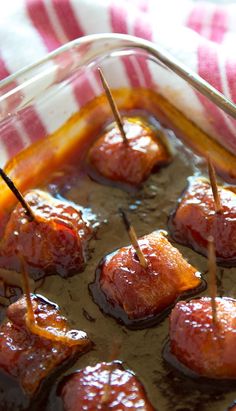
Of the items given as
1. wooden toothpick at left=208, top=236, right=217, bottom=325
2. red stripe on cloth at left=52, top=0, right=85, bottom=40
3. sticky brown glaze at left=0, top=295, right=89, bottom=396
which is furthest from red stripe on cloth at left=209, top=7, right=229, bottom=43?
sticky brown glaze at left=0, top=295, right=89, bottom=396

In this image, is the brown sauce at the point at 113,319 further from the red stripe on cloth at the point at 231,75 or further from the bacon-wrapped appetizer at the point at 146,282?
the red stripe on cloth at the point at 231,75

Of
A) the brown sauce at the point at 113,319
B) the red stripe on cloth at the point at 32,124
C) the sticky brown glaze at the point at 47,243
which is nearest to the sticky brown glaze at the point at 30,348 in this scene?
the brown sauce at the point at 113,319

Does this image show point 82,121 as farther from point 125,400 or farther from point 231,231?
point 125,400

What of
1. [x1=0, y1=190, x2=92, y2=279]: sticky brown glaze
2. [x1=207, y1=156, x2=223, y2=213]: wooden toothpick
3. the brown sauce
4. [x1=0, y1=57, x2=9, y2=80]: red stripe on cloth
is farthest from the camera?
[x1=0, y1=57, x2=9, y2=80]: red stripe on cloth

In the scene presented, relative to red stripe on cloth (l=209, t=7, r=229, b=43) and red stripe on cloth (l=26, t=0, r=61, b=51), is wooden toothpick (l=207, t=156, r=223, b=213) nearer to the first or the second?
red stripe on cloth (l=209, t=7, r=229, b=43)

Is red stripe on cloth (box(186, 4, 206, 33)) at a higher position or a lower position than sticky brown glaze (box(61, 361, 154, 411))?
higher

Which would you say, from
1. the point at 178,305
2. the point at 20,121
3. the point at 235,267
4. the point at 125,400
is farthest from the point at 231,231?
the point at 20,121

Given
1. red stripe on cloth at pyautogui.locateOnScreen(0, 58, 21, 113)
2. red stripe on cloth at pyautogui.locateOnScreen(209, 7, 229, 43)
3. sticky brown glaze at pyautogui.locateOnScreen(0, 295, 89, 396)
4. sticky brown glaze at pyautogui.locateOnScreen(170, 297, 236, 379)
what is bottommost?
sticky brown glaze at pyautogui.locateOnScreen(170, 297, 236, 379)

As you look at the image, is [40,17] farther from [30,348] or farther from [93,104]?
[30,348]
